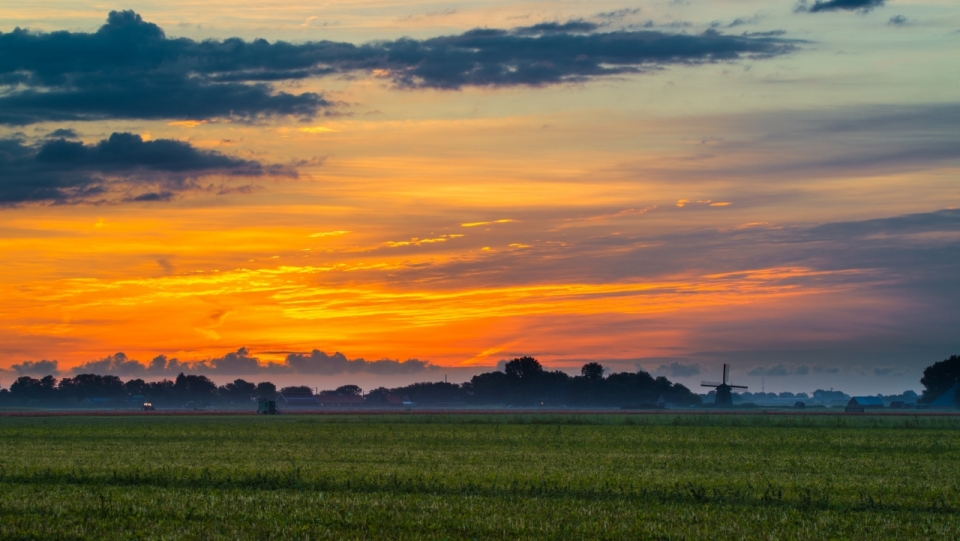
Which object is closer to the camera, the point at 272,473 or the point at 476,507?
the point at 476,507

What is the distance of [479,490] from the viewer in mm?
27969

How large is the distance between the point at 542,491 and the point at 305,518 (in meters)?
8.17

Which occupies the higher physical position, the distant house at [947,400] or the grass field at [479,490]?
the distant house at [947,400]

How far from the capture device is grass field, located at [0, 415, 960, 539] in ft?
69.5

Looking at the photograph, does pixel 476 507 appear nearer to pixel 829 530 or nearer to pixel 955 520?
pixel 829 530

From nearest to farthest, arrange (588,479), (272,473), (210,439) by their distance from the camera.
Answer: (588,479)
(272,473)
(210,439)

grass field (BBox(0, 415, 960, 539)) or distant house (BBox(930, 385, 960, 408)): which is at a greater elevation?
distant house (BBox(930, 385, 960, 408))

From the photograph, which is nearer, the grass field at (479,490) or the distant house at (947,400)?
the grass field at (479,490)

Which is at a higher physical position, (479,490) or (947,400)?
(947,400)

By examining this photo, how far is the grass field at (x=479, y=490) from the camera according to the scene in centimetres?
2119

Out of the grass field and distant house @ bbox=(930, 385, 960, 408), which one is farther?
distant house @ bbox=(930, 385, 960, 408)

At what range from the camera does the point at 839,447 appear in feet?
159

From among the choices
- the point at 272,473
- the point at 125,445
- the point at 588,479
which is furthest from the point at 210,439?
the point at 588,479

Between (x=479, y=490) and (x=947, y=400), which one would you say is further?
(x=947, y=400)
